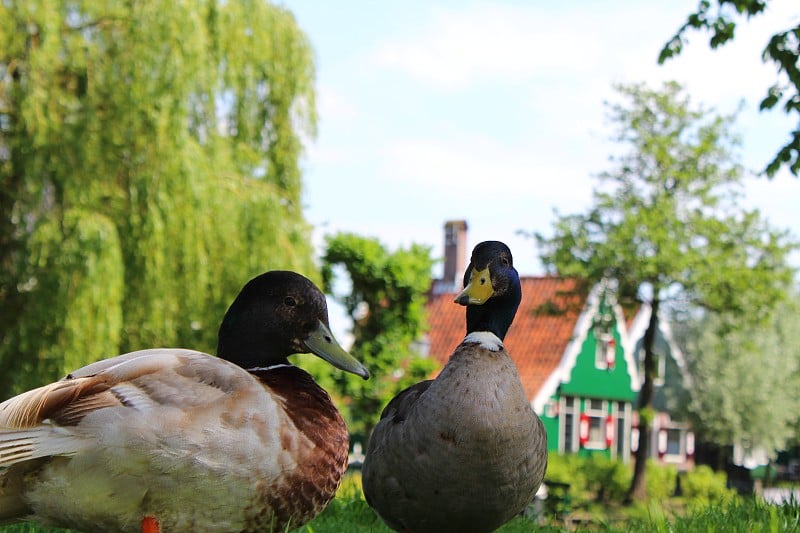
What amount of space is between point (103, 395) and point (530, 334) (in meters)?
35.1

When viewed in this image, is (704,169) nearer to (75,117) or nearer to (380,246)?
(380,246)

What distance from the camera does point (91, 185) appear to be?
13.6 meters

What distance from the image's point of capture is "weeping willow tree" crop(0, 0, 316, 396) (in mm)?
12984

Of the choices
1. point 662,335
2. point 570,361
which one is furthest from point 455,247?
point 662,335

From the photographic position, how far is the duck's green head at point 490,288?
453 cm

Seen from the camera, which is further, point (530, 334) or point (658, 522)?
point (530, 334)

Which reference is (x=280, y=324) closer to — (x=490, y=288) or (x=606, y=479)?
(x=490, y=288)

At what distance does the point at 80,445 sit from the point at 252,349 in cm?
87

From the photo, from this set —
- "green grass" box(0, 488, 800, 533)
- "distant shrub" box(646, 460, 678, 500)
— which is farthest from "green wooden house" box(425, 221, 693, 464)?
"green grass" box(0, 488, 800, 533)

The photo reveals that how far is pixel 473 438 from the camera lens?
421 centimetres

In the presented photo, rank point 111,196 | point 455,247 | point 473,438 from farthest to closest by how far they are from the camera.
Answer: point 455,247 → point 111,196 → point 473,438

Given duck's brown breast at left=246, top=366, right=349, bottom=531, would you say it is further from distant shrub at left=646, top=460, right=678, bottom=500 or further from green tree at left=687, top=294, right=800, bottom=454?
green tree at left=687, top=294, right=800, bottom=454

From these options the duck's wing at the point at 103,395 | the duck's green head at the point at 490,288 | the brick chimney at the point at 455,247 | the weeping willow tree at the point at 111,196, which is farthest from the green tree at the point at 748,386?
the duck's wing at the point at 103,395

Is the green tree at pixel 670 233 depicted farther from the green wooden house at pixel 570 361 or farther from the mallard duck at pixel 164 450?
the mallard duck at pixel 164 450
